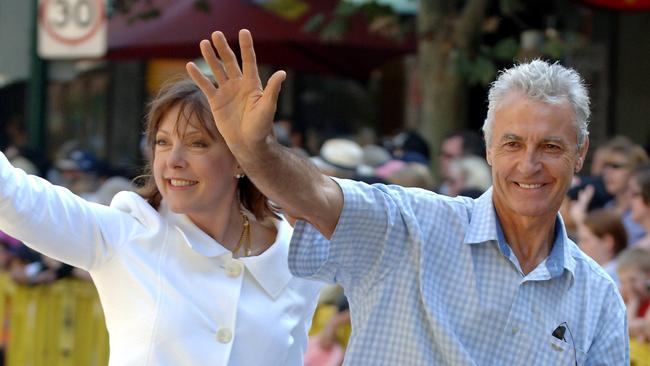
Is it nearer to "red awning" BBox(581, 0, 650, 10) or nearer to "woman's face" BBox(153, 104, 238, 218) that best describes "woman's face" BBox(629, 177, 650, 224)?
"red awning" BBox(581, 0, 650, 10)

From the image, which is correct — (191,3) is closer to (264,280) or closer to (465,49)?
(465,49)

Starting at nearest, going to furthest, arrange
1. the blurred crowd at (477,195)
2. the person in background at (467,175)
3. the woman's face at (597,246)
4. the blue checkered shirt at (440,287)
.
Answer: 1. the blue checkered shirt at (440,287)
2. the blurred crowd at (477,195)
3. the woman's face at (597,246)
4. the person in background at (467,175)

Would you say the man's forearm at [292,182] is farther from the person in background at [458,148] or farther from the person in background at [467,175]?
the person in background at [458,148]

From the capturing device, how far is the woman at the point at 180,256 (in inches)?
160

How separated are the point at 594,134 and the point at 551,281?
400 inches

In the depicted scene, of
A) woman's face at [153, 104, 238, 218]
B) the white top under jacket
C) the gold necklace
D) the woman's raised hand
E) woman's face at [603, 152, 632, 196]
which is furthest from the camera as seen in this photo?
woman's face at [603, 152, 632, 196]

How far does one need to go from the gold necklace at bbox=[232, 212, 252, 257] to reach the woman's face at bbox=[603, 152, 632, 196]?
13.1 ft

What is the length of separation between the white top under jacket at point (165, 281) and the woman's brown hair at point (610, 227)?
2.84 meters

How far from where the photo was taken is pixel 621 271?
249 inches

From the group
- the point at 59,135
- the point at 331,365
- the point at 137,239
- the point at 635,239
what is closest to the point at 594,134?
the point at 635,239

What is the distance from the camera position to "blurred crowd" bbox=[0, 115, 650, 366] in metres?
6.37

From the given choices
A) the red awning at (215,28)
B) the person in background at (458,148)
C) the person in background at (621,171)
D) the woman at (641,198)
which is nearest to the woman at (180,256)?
the woman at (641,198)

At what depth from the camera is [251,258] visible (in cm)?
440

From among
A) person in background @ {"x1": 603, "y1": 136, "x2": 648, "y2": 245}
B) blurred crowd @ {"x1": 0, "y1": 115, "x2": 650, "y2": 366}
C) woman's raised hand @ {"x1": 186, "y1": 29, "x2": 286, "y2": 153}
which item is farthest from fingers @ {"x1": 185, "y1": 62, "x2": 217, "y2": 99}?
person in background @ {"x1": 603, "y1": 136, "x2": 648, "y2": 245}
